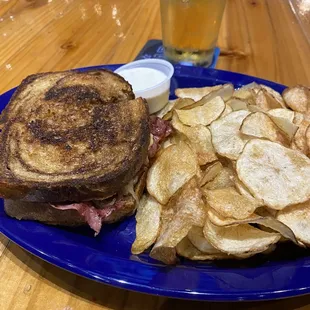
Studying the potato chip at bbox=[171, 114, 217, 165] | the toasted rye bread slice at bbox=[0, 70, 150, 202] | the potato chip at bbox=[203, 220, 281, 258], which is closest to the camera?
the potato chip at bbox=[203, 220, 281, 258]

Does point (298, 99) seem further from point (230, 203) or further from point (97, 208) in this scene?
point (97, 208)

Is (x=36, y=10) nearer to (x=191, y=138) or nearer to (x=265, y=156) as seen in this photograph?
(x=191, y=138)

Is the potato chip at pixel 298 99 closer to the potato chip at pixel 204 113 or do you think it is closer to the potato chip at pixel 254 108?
the potato chip at pixel 254 108

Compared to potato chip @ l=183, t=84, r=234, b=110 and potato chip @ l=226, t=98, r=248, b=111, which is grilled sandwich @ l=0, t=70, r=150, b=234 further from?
potato chip @ l=226, t=98, r=248, b=111

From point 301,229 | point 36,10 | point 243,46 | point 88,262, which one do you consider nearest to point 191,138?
point 301,229

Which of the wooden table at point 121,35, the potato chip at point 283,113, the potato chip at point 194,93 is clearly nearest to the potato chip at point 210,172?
the potato chip at point 283,113

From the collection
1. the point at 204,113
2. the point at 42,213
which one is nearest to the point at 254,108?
the point at 204,113

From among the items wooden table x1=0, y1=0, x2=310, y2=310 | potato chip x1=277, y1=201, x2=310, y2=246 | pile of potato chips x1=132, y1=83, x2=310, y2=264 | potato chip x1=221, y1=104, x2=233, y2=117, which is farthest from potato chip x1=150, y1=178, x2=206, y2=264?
wooden table x1=0, y1=0, x2=310, y2=310
